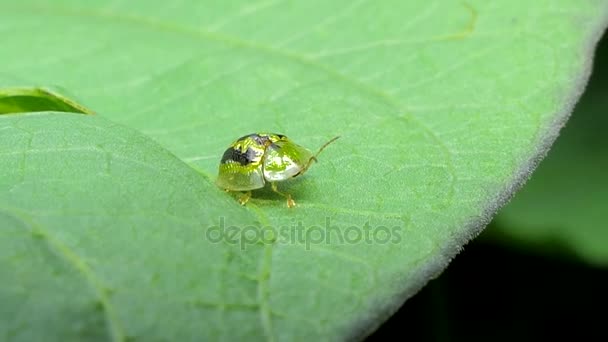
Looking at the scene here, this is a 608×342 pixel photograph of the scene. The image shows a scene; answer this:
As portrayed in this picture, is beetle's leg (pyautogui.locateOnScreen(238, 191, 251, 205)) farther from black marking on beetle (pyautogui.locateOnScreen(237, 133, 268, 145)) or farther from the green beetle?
black marking on beetle (pyautogui.locateOnScreen(237, 133, 268, 145))

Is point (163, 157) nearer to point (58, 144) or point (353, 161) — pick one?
point (58, 144)

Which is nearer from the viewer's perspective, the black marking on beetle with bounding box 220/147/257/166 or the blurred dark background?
the black marking on beetle with bounding box 220/147/257/166

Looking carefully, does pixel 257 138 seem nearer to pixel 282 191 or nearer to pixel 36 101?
pixel 282 191

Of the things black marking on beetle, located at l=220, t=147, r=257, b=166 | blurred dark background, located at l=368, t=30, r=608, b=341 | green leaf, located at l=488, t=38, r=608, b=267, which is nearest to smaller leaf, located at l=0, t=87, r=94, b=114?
black marking on beetle, located at l=220, t=147, r=257, b=166

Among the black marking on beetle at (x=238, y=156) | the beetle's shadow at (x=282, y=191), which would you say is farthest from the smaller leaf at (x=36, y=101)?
the beetle's shadow at (x=282, y=191)

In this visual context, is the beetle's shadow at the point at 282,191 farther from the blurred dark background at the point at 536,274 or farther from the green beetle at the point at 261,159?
the blurred dark background at the point at 536,274

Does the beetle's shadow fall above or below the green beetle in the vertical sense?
below

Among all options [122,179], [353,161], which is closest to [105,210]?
[122,179]
